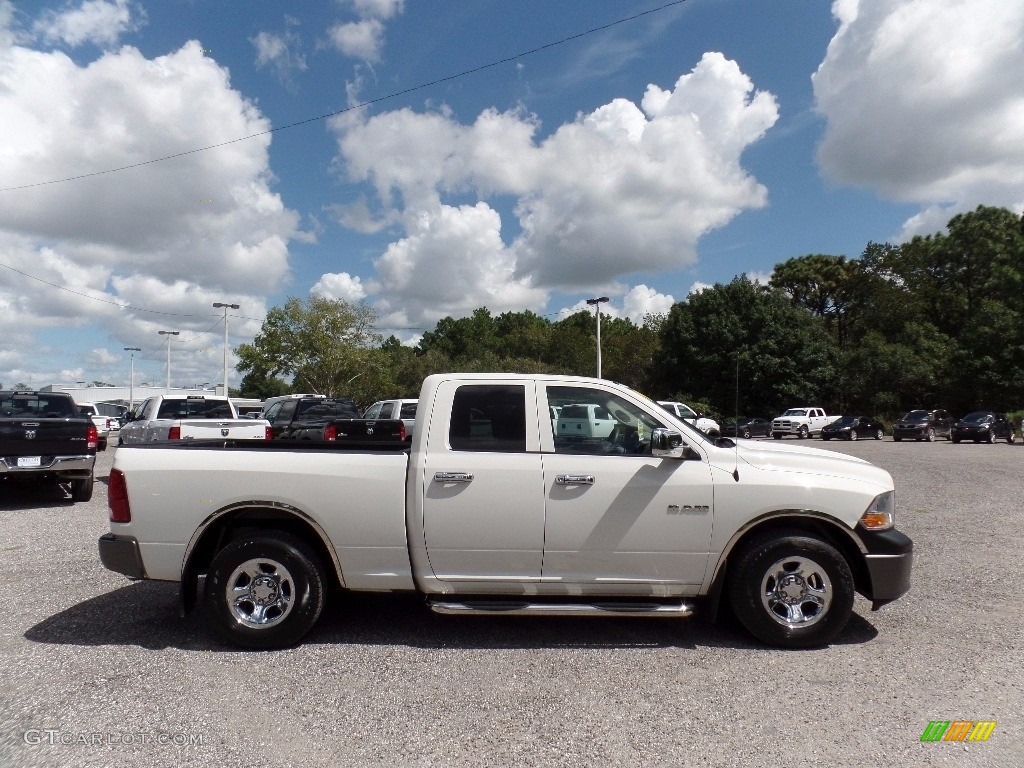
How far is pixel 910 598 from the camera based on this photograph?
232 inches

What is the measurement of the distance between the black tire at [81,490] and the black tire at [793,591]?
10656 millimetres

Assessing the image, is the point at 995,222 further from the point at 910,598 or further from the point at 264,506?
the point at 264,506

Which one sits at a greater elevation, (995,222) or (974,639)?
(995,222)

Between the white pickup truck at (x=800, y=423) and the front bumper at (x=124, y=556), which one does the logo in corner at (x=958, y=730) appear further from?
the white pickup truck at (x=800, y=423)

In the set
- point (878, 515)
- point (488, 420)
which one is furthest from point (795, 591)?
point (488, 420)

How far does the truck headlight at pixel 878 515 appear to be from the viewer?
4758 millimetres

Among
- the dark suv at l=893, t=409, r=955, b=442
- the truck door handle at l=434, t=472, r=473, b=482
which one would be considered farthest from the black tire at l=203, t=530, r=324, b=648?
the dark suv at l=893, t=409, r=955, b=442

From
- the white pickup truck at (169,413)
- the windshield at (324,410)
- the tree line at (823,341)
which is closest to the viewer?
the white pickup truck at (169,413)

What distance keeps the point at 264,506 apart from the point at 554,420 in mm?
2006

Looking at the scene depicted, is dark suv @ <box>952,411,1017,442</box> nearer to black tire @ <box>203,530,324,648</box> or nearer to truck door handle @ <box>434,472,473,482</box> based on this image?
truck door handle @ <box>434,472,473,482</box>

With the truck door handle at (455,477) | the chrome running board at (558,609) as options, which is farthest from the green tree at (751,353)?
the truck door handle at (455,477)

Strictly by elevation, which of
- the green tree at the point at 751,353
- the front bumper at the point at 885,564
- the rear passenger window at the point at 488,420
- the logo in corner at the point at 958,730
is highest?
the green tree at the point at 751,353

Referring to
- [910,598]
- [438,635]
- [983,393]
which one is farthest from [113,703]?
[983,393]

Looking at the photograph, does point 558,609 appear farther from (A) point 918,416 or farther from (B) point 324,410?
(A) point 918,416
